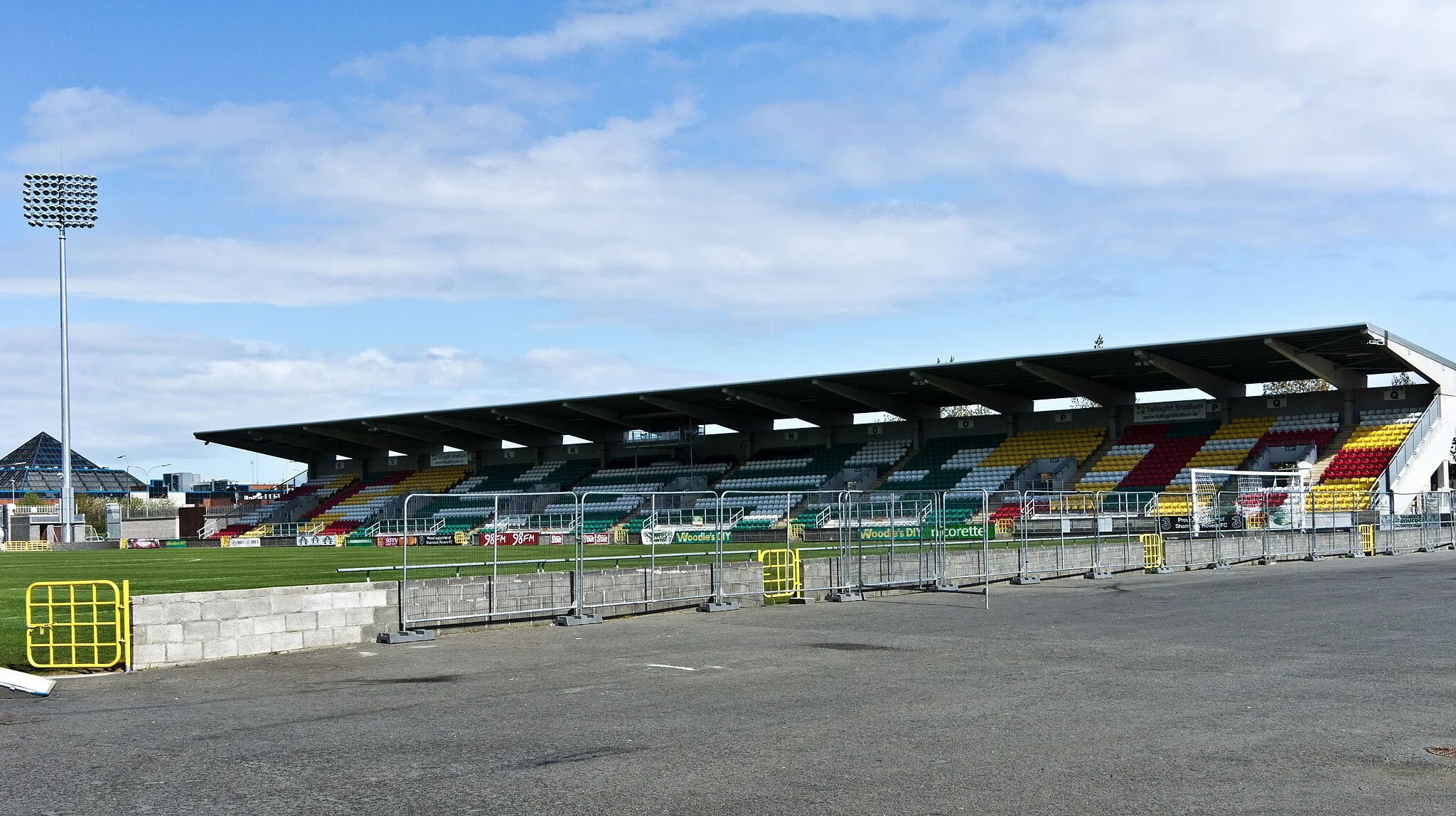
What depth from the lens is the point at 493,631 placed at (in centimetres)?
1780

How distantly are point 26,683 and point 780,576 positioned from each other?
1352 centimetres

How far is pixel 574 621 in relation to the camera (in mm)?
18875

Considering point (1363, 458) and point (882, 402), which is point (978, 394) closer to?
point (882, 402)

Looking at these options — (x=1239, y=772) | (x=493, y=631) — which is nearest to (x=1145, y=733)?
(x=1239, y=772)

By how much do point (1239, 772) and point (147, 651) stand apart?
1167cm

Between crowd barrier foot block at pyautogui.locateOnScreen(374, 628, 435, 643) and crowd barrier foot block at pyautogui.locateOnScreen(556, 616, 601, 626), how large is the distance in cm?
246

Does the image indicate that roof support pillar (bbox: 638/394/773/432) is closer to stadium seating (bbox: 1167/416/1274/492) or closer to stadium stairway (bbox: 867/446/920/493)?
stadium stairway (bbox: 867/446/920/493)

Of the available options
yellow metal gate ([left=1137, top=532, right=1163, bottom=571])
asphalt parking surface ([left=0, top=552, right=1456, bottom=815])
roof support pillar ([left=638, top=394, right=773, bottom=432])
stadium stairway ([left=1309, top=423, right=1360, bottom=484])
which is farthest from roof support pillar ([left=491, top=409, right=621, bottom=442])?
asphalt parking surface ([left=0, top=552, right=1456, bottom=815])

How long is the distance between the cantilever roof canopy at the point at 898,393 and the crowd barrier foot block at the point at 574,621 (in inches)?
1467

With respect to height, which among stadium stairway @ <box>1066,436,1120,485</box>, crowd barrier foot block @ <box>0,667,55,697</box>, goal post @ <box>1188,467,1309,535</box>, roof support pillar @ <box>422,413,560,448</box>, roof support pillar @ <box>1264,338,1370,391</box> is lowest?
crowd barrier foot block @ <box>0,667,55,697</box>

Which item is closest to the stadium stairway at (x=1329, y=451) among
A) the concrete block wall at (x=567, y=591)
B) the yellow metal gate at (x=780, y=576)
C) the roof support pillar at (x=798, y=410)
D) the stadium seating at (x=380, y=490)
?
the roof support pillar at (x=798, y=410)

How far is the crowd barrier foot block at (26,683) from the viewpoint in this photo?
12.0 metres

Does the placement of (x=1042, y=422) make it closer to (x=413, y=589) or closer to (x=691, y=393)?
(x=691, y=393)

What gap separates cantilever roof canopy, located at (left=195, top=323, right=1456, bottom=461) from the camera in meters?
50.8
